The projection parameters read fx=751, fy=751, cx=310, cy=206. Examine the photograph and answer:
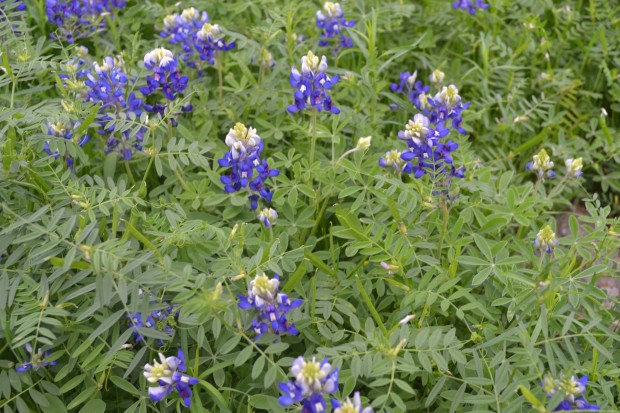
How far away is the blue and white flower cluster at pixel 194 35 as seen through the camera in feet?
11.6

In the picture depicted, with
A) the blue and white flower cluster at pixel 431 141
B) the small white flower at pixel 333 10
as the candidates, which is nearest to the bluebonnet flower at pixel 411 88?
the blue and white flower cluster at pixel 431 141

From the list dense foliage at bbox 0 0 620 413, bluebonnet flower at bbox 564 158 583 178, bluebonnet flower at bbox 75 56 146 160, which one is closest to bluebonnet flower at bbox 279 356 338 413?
dense foliage at bbox 0 0 620 413

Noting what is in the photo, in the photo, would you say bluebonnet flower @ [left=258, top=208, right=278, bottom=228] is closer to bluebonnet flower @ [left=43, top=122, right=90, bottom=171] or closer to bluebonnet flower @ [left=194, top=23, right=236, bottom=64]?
bluebonnet flower @ [left=43, top=122, right=90, bottom=171]

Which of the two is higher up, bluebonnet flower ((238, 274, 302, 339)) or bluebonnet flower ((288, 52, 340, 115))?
bluebonnet flower ((288, 52, 340, 115))

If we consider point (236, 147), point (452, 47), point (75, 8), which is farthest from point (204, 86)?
point (452, 47)

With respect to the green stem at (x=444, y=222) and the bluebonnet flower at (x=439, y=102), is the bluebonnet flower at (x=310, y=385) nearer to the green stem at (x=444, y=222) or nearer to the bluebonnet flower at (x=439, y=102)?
the green stem at (x=444, y=222)

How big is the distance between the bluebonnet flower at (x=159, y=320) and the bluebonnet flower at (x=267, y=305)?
316 millimetres

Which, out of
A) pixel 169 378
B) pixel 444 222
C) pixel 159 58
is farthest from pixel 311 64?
pixel 169 378

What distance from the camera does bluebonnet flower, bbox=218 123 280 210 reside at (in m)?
2.85

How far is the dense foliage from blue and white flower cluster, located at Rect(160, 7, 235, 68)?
12mm

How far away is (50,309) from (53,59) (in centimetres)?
131

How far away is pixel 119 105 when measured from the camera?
10.5 ft

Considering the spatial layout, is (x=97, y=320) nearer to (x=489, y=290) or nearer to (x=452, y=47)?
(x=489, y=290)

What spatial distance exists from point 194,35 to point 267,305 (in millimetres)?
1831
